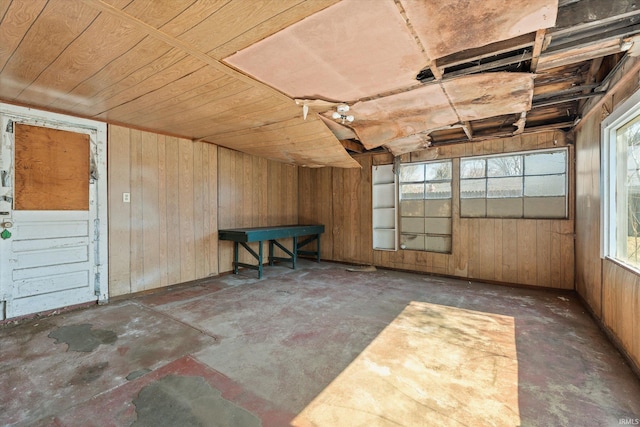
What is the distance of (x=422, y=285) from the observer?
4469 millimetres

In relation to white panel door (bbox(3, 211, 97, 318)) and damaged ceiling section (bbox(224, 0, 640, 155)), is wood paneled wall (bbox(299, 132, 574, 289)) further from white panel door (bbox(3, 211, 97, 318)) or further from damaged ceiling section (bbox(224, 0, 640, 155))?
white panel door (bbox(3, 211, 97, 318))

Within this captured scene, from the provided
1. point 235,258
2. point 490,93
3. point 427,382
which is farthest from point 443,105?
point 235,258

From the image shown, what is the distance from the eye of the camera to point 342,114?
310cm

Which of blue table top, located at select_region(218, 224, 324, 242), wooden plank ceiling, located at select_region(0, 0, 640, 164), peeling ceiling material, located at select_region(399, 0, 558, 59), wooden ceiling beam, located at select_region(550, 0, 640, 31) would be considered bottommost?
blue table top, located at select_region(218, 224, 324, 242)

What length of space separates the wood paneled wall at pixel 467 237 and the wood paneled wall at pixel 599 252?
28cm

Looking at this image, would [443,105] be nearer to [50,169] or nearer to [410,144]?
[410,144]

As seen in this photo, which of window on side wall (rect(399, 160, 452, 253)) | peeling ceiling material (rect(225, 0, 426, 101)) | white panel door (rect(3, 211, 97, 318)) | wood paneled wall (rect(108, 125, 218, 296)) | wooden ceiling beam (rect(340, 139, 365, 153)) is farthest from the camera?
window on side wall (rect(399, 160, 452, 253))

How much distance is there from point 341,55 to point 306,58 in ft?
0.82

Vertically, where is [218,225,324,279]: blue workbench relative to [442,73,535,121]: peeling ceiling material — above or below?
below

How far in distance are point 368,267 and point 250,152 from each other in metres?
3.21

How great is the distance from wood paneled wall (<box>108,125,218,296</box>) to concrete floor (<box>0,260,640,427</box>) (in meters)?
0.60

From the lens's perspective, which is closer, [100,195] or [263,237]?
[100,195]

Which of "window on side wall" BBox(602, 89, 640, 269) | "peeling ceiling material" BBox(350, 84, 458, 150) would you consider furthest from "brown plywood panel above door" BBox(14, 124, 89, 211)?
"window on side wall" BBox(602, 89, 640, 269)

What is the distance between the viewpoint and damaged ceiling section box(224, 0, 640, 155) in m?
1.60
